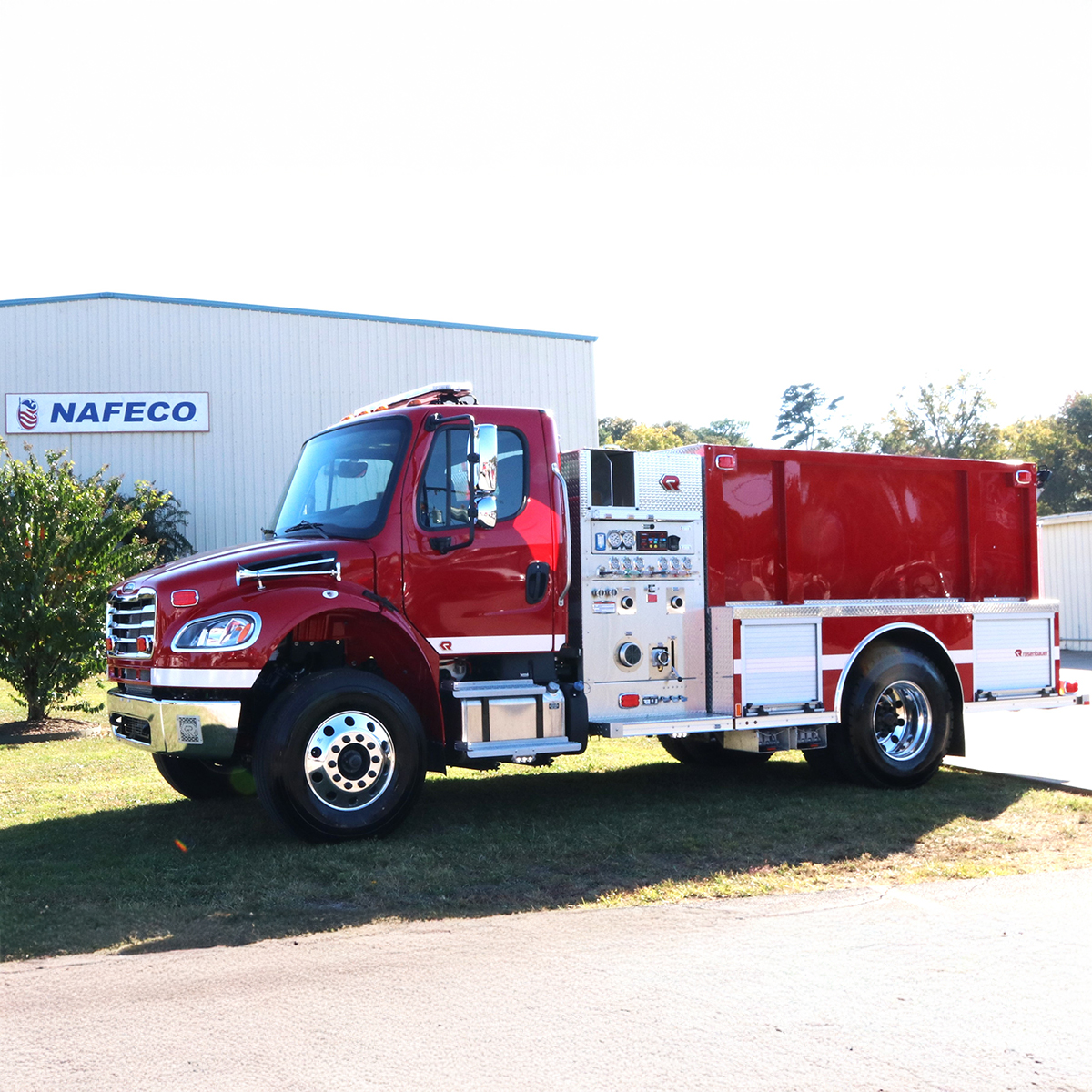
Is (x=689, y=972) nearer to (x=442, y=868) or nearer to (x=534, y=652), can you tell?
(x=442, y=868)

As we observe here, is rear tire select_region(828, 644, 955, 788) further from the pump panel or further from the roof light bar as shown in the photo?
the roof light bar

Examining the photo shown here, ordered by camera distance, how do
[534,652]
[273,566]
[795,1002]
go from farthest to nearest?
[534,652] → [273,566] → [795,1002]

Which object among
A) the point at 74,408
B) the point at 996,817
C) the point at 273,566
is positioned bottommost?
the point at 996,817

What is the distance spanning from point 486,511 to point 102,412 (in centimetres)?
2463

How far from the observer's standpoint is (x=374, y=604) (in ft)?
25.5

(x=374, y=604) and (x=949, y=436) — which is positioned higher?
(x=949, y=436)

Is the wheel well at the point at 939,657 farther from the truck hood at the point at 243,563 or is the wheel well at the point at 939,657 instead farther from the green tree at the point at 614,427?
the green tree at the point at 614,427

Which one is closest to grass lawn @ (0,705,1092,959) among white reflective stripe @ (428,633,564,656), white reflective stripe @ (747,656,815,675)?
white reflective stripe @ (747,656,815,675)

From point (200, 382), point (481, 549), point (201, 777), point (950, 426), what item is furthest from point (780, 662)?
point (950, 426)

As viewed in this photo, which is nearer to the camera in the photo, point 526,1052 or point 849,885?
point 526,1052

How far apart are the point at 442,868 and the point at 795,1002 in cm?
277

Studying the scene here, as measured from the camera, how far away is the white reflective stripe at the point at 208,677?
7.36 metres

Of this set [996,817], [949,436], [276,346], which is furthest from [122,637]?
[949,436]

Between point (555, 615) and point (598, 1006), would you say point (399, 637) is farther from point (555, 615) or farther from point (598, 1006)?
point (598, 1006)
